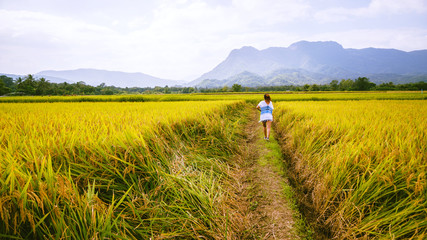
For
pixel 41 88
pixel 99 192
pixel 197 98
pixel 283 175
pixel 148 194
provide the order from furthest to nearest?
1. pixel 41 88
2. pixel 197 98
3. pixel 283 175
4. pixel 148 194
5. pixel 99 192

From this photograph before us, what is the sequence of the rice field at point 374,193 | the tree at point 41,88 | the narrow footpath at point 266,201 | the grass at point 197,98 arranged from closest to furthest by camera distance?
1. the rice field at point 374,193
2. the narrow footpath at point 266,201
3. the grass at point 197,98
4. the tree at point 41,88

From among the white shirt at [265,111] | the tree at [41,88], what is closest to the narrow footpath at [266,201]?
the white shirt at [265,111]

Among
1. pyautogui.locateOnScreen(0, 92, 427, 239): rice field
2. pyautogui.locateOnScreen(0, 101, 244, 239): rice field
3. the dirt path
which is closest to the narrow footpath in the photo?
the dirt path

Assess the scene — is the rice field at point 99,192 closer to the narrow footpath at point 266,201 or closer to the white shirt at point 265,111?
the narrow footpath at point 266,201

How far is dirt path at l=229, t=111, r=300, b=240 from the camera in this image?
214cm

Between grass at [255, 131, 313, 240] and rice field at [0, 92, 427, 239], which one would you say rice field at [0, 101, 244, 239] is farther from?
grass at [255, 131, 313, 240]

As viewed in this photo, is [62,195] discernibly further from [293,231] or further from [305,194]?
[305,194]

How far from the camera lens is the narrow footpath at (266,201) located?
6.98 feet

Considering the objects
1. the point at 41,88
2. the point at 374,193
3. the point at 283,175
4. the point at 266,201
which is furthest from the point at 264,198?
the point at 41,88

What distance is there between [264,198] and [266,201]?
0.07 meters

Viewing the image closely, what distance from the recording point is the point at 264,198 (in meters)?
2.76

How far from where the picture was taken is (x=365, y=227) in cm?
177

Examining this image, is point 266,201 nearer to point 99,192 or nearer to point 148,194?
point 148,194

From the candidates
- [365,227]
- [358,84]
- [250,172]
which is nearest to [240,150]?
[250,172]
